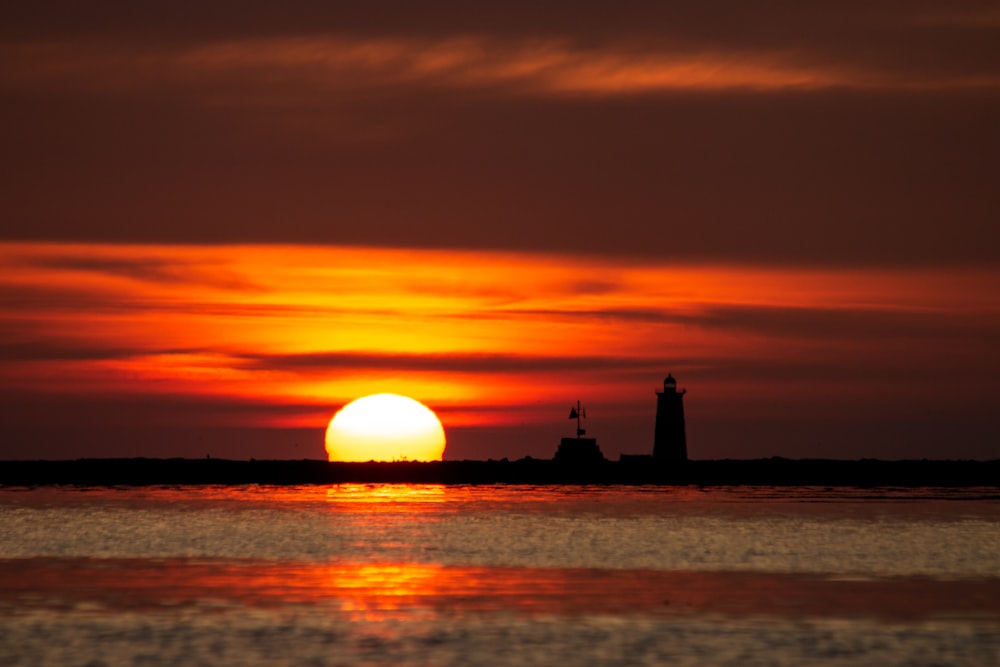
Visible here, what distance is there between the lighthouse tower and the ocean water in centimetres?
6972

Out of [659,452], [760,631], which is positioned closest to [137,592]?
[760,631]

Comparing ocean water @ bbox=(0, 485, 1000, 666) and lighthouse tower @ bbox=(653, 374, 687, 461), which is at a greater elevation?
lighthouse tower @ bbox=(653, 374, 687, 461)

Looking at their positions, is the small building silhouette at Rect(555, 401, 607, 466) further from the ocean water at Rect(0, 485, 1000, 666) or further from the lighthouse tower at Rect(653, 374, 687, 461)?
the ocean water at Rect(0, 485, 1000, 666)

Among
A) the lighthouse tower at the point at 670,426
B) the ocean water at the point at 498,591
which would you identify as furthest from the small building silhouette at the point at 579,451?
the ocean water at the point at 498,591

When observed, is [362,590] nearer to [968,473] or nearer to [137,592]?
[137,592]

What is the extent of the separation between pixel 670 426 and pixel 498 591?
101467mm

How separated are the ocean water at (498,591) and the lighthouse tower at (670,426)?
69.7 metres

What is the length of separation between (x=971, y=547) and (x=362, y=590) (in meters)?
21.2

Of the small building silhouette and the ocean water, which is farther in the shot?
the small building silhouette

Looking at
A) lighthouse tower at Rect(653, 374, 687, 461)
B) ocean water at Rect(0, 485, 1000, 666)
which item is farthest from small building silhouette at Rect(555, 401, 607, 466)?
ocean water at Rect(0, 485, 1000, 666)

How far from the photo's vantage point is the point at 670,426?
13138 cm

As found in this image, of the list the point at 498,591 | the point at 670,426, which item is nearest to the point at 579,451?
the point at 670,426

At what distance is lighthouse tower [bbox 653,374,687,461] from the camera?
131m

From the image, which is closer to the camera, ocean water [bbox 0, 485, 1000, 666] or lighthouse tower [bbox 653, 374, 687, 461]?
ocean water [bbox 0, 485, 1000, 666]
